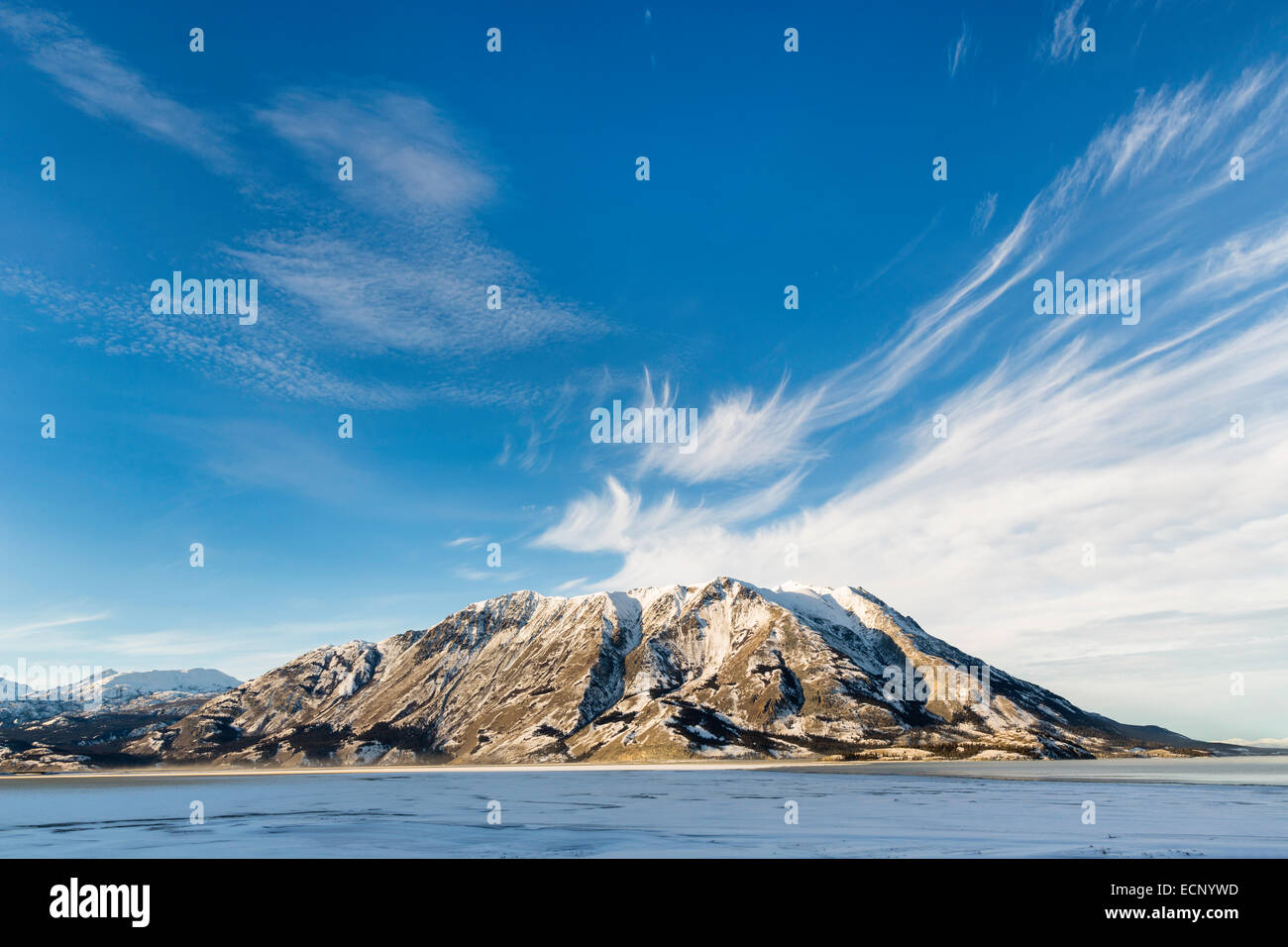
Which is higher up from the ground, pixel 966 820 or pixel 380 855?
pixel 380 855

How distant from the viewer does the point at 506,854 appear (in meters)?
42.5

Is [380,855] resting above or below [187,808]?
above

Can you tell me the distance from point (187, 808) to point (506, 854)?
64.1 metres
